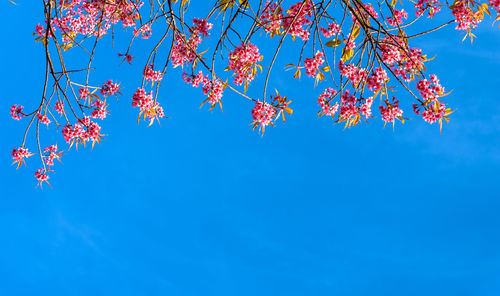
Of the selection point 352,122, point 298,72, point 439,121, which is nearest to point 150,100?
point 298,72

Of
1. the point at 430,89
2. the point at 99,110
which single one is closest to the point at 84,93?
the point at 99,110

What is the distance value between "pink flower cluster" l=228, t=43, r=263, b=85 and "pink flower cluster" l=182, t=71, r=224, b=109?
0.25 m

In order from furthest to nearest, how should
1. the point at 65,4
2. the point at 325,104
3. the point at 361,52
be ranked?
the point at 65,4 → the point at 325,104 → the point at 361,52

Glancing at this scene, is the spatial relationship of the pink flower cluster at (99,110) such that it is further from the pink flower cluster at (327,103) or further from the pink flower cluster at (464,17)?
the pink flower cluster at (464,17)

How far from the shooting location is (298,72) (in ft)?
15.6

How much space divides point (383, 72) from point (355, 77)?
0.94 feet

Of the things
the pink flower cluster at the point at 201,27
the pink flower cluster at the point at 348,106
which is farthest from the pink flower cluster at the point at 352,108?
the pink flower cluster at the point at 201,27

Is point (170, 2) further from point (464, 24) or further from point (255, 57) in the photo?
point (464, 24)

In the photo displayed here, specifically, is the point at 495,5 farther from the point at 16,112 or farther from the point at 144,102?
the point at 16,112

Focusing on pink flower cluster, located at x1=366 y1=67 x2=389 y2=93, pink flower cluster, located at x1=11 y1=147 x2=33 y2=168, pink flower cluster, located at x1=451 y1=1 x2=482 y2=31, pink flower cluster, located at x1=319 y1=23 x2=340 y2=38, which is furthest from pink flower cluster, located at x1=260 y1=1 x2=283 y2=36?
pink flower cluster, located at x1=11 y1=147 x2=33 y2=168

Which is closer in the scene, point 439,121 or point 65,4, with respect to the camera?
point 439,121

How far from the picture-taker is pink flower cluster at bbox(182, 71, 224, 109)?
4.96 m

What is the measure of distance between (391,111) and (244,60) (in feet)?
5.48

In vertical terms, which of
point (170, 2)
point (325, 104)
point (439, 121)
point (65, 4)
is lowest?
point (439, 121)
